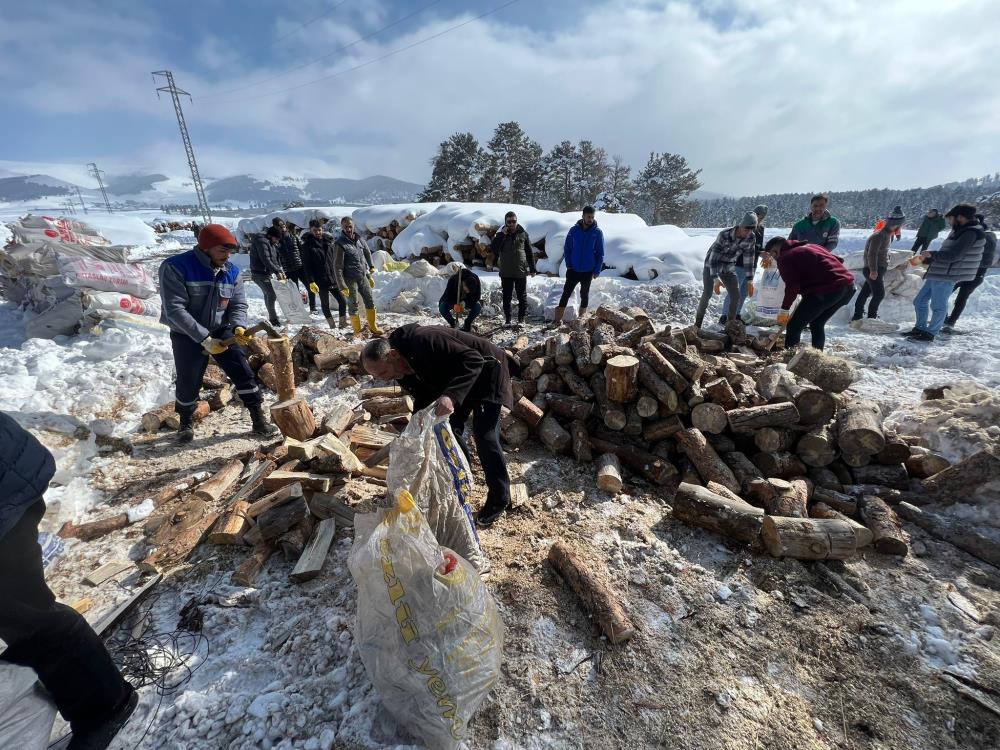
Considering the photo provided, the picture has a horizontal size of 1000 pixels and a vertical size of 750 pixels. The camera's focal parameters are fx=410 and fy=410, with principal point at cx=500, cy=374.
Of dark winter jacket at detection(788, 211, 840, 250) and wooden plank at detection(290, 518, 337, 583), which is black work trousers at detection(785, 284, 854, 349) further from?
wooden plank at detection(290, 518, 337, 583)

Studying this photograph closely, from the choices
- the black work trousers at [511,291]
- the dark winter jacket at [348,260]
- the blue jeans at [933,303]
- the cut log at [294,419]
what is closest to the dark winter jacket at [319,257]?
the dark winter jacket at [348,260]

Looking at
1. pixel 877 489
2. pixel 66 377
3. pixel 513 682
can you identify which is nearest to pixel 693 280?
pixel 877 489

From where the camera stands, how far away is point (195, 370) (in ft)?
13.0

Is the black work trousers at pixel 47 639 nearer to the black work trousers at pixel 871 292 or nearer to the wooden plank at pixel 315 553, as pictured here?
the wooden plank at pixel 315 553

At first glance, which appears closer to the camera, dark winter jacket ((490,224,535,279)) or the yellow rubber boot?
dark winter jacket ((490,224,535,279))

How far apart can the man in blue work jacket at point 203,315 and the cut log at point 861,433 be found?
545cm

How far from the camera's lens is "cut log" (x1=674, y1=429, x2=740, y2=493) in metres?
3.40

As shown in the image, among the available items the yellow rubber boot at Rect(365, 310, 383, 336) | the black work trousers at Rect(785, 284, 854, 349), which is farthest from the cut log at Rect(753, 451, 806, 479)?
the yellow rubber boot at Rect(365, 310, 383, 336)

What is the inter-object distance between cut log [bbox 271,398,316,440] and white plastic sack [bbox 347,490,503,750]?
2.40 meters

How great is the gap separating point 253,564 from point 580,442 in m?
2.72

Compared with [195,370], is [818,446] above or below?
below

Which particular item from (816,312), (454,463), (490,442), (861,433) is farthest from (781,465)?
(454,463)

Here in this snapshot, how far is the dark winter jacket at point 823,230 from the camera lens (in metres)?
6.27

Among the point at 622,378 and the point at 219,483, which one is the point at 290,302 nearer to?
the point at 219,483
